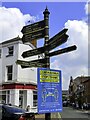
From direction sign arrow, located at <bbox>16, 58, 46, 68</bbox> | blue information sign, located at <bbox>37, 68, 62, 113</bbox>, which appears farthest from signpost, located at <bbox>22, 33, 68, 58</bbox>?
blue information sign, located at <bbox>37, 68, 62, 113</bbox>

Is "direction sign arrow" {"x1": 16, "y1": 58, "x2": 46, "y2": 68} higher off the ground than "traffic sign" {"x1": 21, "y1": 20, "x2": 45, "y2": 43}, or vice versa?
"traffic sign" {"x1": 21, "y1": 20, "x2": 45, "y2": 43}

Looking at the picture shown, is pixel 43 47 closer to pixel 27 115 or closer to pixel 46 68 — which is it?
pixel 46 68

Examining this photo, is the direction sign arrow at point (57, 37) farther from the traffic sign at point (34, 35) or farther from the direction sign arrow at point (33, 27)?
the direction sign arrow at point (33, 27)

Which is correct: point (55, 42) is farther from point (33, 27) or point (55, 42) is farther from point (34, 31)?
point (33, 27)

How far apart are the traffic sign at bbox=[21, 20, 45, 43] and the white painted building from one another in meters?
26.1

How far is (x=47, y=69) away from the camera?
8.31 m

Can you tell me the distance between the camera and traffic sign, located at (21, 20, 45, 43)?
8.80 metres

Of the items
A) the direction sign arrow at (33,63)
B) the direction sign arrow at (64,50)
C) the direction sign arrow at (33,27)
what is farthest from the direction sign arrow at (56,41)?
the direction sign arrow at (33,27)

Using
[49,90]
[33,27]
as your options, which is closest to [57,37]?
[33,27]

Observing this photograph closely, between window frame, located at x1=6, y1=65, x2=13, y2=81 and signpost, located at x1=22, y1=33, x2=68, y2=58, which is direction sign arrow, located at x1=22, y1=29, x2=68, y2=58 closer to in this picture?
signpost, located at x1=22, y1=33, x2=68, y2=58

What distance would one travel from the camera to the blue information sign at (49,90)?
26.5 feet

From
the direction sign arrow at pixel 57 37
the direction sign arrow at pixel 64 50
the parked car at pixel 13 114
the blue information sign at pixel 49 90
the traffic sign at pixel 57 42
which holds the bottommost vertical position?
the parked car at pixel 13 114

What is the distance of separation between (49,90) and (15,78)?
27832 millimetres

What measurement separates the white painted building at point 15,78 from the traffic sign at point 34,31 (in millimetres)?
26130
